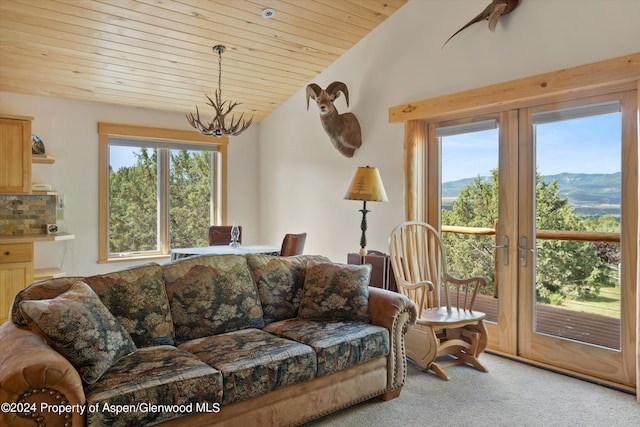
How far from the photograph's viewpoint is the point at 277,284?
10.0 ft

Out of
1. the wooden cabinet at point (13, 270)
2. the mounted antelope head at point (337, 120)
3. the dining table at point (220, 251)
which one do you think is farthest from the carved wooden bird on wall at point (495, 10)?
the wooden cabinet at point (13, 270)

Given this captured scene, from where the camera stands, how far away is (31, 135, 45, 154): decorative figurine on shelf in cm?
451

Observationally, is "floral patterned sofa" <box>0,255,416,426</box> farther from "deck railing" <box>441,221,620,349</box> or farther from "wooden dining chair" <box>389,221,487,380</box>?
"deck railing" <box>441,221,620,349</box>

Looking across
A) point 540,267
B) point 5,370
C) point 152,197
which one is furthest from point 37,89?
point 540,267

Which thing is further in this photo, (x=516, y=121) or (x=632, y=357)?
(x=516, y=121)

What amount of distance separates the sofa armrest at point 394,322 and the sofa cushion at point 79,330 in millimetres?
1563

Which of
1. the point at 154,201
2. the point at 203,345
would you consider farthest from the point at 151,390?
the point at 154,201

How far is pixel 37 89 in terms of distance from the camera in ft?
14.9

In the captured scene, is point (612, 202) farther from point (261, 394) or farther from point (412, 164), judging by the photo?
point (261, 394)

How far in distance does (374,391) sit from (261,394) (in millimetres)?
836

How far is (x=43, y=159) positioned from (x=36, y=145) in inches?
6.9

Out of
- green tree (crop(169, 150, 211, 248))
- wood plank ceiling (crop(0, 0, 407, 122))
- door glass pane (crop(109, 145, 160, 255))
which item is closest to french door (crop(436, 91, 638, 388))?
wood plank ceiling (crop(0, 0, 407, 122))

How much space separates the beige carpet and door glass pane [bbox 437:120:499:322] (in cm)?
74

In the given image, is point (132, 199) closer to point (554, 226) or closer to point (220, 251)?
point (220, 251)
